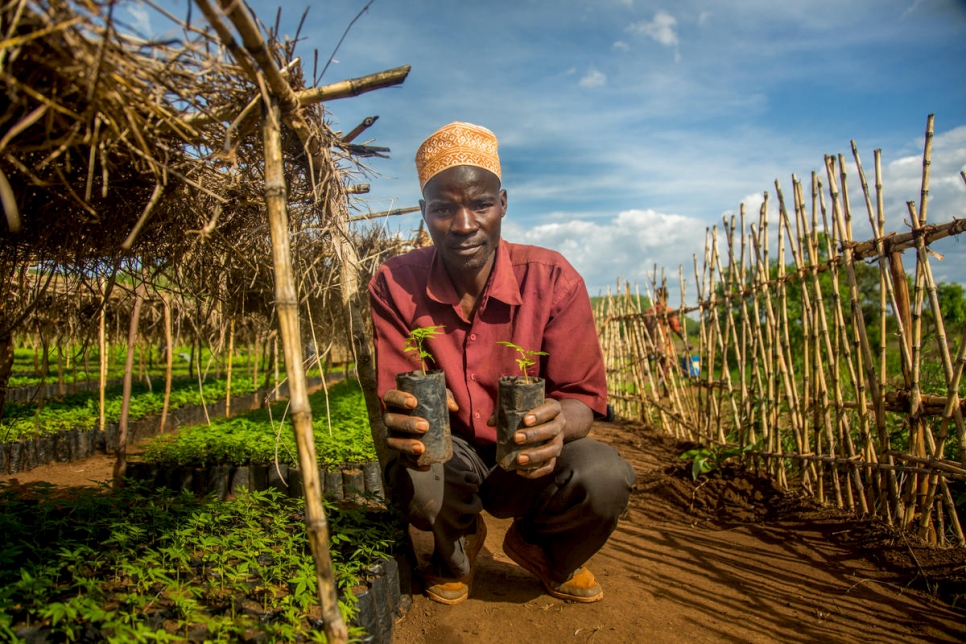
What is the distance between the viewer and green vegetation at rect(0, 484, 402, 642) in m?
1.53

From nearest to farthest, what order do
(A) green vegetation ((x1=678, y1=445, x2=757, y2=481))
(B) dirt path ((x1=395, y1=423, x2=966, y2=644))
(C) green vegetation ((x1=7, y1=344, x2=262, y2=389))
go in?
(B) dirt path ((x1=395, y1=423, x2=966, y2=644)) < (C) green vegetation ((x1=7, y1=344, x2=262, y2=389)) < (A) green vegetation ((x1=678, y1=445, x2=757, y2=481))

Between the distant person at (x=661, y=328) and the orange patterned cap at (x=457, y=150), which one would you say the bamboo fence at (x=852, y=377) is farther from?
the orange patterned cap at (x=457, y=150)

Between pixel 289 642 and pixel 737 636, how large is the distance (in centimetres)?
175

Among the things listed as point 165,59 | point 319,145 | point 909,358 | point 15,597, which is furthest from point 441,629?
point 909,358

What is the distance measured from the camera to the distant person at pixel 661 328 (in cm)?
636

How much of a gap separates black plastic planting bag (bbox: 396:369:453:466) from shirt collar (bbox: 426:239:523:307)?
67cm

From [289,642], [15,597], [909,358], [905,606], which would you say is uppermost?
[909,358]

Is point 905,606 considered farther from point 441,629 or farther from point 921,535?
point 441,629

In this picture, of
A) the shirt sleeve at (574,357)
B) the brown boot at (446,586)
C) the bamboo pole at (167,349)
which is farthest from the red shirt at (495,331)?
the bamboo pole at (167,349)

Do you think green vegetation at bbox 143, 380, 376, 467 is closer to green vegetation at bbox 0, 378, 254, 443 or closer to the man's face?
green vegetation at bbox 0, 378, 254, 443

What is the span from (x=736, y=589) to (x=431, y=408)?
73.0 inches

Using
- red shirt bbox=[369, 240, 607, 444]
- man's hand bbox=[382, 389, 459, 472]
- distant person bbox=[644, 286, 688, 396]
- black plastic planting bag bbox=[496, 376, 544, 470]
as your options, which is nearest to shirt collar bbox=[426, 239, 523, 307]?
red shirt bbox=[369, 240, 607, 444]

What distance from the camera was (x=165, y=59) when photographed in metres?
1.33

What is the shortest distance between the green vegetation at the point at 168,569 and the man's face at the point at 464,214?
128cm
